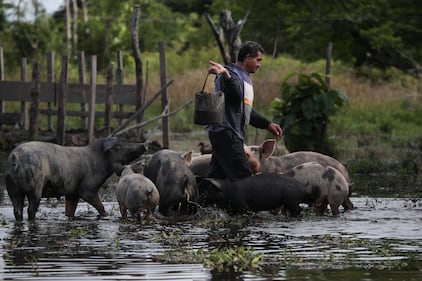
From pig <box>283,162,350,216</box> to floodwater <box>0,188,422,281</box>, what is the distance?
0.21 m

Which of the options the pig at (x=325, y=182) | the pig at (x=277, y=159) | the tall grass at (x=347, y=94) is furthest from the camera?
the tall grass at (x=347, y=94)

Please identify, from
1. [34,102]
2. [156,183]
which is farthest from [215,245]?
[34,102]

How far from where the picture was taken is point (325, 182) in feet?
43.1

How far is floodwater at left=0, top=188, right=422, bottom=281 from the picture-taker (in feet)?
29.3

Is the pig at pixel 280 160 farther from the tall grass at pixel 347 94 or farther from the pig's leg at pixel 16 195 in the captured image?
the tall grass at pixel 347 94

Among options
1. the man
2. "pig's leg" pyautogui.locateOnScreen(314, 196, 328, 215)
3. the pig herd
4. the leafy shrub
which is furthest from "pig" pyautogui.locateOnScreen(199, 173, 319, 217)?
the leafy shrub

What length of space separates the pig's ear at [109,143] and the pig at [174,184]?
0.72 metres

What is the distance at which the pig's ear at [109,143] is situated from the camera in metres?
13.7

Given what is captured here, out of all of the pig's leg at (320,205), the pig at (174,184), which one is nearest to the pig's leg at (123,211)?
the pig at (174,184)

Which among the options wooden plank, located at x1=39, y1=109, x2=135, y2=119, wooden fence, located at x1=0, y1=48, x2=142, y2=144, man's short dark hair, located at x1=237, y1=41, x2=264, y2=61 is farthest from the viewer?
wooden plank, located at x1=39, y1=109, x2=135, y2=119

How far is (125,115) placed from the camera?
23.7 m

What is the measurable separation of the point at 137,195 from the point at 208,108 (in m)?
1.20

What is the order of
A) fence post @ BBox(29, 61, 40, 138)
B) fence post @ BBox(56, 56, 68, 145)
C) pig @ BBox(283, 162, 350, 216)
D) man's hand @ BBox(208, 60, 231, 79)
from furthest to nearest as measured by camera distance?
fence post @ BBox(29, 61, 40, 138) → fence post @ BBox(56, 56, 68, 145) → pig @ BBox(283, 162, 350, 216) → man's hand @ BBox(208, 60, 231, 79)

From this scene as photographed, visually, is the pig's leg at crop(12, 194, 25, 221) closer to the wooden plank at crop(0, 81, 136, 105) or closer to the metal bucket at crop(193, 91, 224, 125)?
the metal bucket at crop(193, 91, 224, 125)
